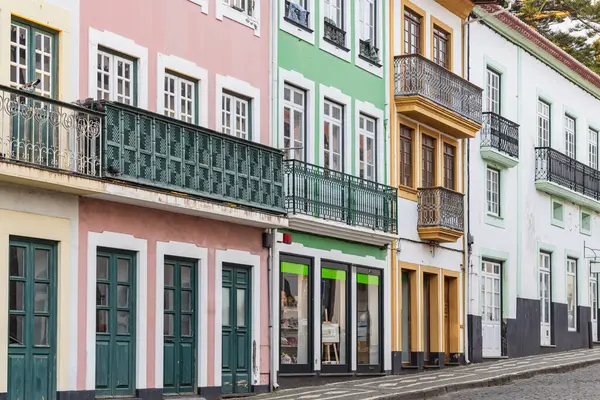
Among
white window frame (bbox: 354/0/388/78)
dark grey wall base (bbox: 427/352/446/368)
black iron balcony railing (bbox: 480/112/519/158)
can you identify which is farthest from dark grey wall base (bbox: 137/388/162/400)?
black iron balcony railing (bbox: 480/112/519/158)

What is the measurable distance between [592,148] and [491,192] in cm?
921

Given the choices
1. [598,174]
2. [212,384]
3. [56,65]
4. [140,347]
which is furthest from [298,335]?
[598,174]

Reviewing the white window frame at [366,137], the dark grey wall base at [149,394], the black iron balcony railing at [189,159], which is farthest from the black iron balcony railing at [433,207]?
the dark grey wall base at [149,394]

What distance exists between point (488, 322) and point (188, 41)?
14352mm

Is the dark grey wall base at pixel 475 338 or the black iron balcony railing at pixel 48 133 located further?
the dark grey wall base at pixel 475 338

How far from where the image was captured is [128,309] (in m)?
19.2

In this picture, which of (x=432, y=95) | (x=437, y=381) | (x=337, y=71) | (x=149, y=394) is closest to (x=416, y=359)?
(x=437, y=381)

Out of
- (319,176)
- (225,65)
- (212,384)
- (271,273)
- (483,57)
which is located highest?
(483,57)

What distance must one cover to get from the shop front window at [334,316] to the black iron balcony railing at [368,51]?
4.26 metres

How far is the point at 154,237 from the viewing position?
776 inches

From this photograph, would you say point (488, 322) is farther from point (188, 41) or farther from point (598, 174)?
point (188, 41)

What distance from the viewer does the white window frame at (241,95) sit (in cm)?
2125

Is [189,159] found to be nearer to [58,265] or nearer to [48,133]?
[58,265]

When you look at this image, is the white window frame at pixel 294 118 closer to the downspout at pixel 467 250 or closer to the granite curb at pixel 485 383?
the granite curb at pixel 485 383
